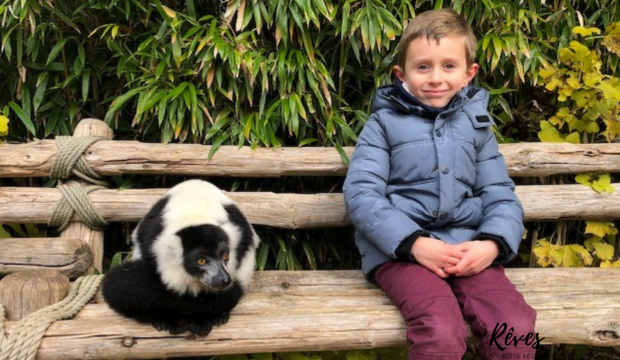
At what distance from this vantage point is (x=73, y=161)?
2812mm

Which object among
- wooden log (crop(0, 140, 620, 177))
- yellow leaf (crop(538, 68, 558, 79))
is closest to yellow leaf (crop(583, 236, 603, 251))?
wooden log (crop(0, 140, 620, 177))

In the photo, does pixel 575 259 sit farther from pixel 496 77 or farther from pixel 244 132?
pixel 244 132

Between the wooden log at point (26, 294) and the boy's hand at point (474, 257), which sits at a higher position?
the boy's hand at point (474, 257)

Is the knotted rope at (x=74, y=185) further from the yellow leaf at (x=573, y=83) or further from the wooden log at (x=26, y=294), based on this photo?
the yellow leaf at (x=573, y=83)

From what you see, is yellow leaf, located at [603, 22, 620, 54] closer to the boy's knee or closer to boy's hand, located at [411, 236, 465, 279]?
boy's hand, located at [411, 236, 465, 279]

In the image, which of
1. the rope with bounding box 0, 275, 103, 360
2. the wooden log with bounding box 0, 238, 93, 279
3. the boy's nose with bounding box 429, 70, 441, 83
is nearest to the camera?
the rope with bounding box 0, 275, 103, 360

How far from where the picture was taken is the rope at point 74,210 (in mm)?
2748

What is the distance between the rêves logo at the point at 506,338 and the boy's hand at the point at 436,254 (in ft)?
0.99

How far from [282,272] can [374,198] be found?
2.07 ft

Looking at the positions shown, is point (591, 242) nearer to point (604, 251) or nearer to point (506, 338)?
point (604, 251)

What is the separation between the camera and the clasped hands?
2.25 metres

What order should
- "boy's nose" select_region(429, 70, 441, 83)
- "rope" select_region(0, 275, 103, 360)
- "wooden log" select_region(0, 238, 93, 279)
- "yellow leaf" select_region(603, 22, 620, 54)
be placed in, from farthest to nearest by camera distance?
1. "yellow leaf" select_region(603, 22, 620, 54)
2. "wooden log" select_region(0, 238, 93, 279)
3. "boy's nose" select_region(429, 70, 441, 83)
4. "rope" select_region(0, 275, 103, 360)

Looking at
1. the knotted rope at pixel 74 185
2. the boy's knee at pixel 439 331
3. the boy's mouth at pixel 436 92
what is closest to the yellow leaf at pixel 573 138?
the boy's mouth at pixel 436 92

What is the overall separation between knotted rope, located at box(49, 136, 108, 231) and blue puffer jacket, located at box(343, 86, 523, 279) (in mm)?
1280
